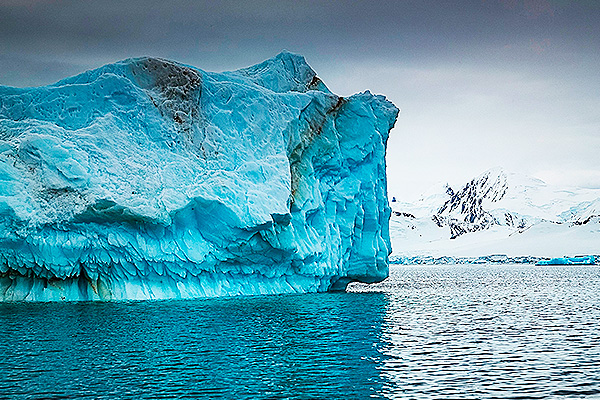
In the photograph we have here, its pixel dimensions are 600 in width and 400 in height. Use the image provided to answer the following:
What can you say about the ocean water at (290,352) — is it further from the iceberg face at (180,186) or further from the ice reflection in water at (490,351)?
the iceberg face at (180,186)

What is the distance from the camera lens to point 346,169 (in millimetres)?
32844

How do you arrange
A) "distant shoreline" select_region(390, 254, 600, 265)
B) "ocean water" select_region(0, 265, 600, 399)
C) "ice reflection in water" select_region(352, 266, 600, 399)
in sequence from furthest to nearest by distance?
"distant shoreline" select_region(390, 254, 600, 265), "ice reflection in water" select_region(352, 266, 600, 399), "ocean water" select_region(0, 265, 600, 399)

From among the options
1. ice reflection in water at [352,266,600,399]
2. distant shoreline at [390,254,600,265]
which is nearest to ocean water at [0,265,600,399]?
ice reflection in water at [352,266,600,399]

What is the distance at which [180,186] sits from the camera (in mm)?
25562

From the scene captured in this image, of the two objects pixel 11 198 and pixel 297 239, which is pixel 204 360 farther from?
pixel 297 239

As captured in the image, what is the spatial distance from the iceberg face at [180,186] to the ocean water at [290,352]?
2.02 meters

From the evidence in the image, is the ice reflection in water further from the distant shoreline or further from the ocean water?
the distant shoreline

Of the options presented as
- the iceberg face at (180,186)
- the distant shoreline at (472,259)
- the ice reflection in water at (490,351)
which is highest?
the iceberg face at (180,186)

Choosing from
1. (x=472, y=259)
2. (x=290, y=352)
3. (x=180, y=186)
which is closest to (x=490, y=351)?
(x=290, y=352)

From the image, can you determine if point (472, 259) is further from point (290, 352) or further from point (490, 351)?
point (290, 352)

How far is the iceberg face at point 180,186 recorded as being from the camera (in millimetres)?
23844

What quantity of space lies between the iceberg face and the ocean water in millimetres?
2018

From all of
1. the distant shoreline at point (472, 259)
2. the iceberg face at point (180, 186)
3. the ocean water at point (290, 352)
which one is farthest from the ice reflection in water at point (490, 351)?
the distant shoreline at point (472, 259)

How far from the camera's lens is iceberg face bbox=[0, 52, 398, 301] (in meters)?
23.8
